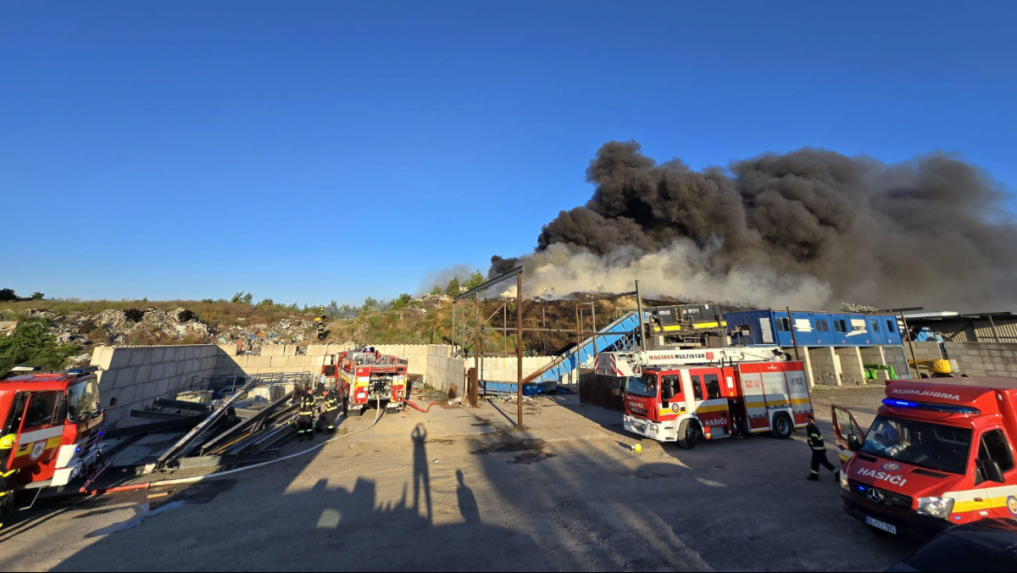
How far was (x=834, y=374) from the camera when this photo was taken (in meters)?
26.5

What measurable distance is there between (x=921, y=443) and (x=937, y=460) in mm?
305

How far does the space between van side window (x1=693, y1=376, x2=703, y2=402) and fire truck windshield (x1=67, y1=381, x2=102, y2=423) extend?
13.4 metres

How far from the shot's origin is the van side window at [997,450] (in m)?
4.72

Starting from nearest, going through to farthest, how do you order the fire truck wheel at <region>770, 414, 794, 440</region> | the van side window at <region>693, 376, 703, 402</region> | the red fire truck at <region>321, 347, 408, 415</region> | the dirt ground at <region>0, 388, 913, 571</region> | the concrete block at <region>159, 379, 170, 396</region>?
the dirt ground at <region>0, 388, 913, 571</region> < the van side window at <region>693, 376, 703, 402</region> < the fire truck wheel at <region>770, 414, 794, 440</region> < the red fire truck at <region>321, 347, 408, 415</region> < the concrete block at <region>159, 379, 170, 396</region>

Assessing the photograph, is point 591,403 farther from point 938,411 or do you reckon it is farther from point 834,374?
point 834,374

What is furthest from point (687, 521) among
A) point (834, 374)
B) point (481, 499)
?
point (834, 374)

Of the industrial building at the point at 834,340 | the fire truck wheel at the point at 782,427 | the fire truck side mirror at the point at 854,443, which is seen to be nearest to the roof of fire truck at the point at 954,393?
the fire truck side mirror at the point at 854,443

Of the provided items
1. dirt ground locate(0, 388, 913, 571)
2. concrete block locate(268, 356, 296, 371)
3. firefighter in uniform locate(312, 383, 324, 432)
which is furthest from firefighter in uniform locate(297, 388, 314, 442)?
concrete block locate(268, 356, 296, 371)

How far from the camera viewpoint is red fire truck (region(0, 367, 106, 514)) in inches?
231

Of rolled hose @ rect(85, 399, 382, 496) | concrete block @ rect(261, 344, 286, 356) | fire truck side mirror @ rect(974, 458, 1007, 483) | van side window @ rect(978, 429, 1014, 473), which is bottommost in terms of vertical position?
rolled hose @ rect(85, 399, 382, 496)

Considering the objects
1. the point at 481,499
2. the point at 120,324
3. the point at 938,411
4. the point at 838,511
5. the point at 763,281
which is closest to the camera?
the point at 938,411

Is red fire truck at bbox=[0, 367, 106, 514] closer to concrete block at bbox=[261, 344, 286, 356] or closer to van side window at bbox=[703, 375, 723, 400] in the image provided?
van side window at bbox=[703, 375, 723, 400]

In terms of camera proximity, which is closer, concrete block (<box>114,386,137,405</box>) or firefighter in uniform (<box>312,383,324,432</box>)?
firefighter in uniform (<box>312,383,324,432</box>)

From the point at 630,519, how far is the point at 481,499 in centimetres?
251
